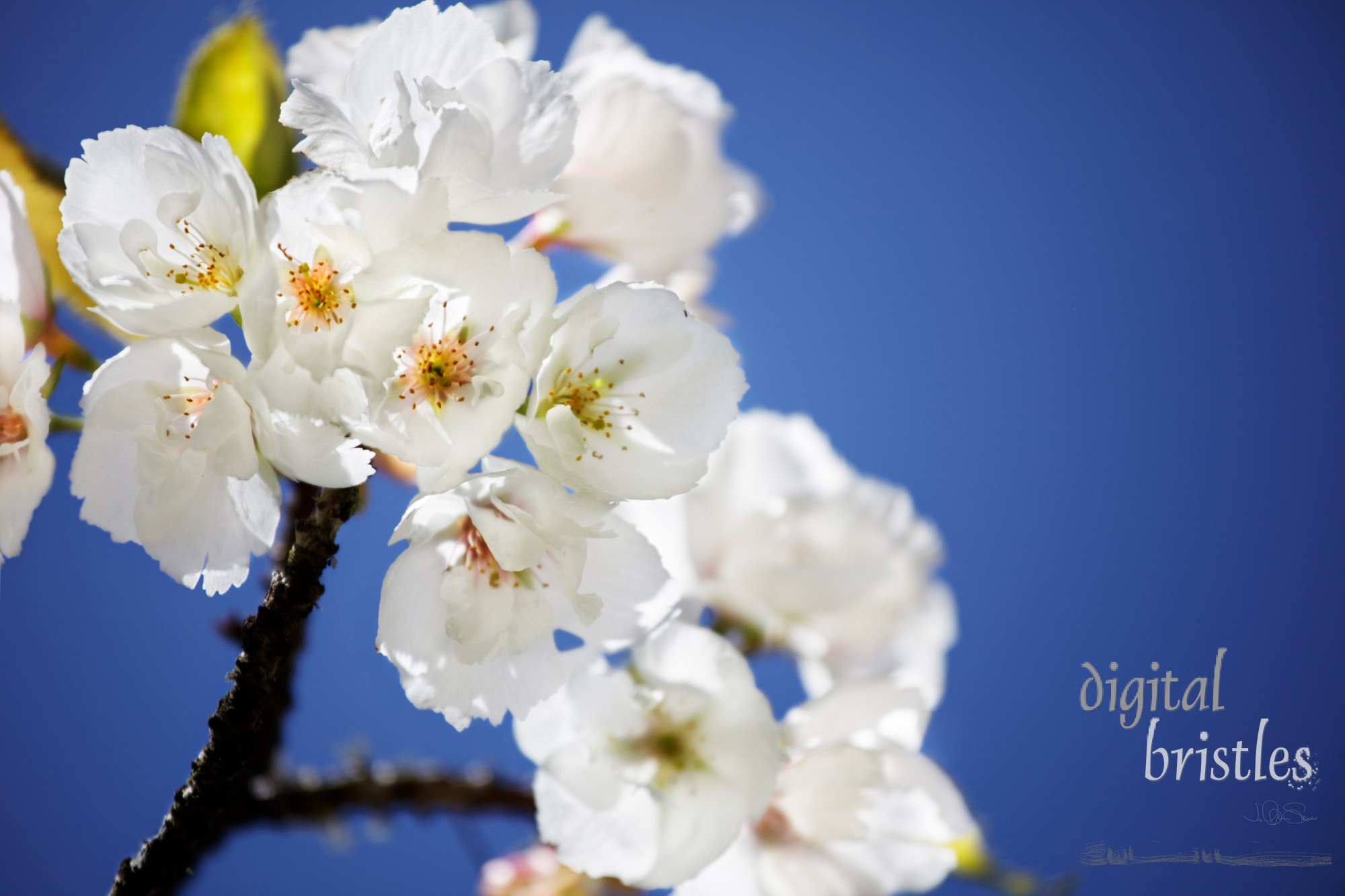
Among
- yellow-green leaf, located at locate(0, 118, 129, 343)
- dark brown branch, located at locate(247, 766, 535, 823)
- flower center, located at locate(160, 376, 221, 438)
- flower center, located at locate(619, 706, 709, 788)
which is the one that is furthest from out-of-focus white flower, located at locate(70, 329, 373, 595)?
dark brown branch, located at locate(247, 766, 535, 823)

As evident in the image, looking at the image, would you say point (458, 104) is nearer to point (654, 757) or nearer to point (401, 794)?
point (654, 757)

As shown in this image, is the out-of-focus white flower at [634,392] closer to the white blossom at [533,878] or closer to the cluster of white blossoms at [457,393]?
the cluster of white blossoms at [457,393]

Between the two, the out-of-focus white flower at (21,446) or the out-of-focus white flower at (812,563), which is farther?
the out-of-focus white flower at (812,563)

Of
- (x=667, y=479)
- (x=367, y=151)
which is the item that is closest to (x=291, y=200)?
(x=367, y=151)

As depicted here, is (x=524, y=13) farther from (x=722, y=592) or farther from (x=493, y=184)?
(x=722, y=592)

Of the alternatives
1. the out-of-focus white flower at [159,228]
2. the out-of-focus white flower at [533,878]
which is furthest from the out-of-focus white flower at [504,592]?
the out-of-focus white flower at [533,878]

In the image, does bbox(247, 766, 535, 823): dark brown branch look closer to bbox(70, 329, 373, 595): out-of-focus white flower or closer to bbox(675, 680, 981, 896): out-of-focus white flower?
bbox(675, 680, 981, 896): out-of-focus white flower

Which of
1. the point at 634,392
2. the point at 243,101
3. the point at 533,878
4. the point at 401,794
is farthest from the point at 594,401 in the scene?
the point at 533,878
